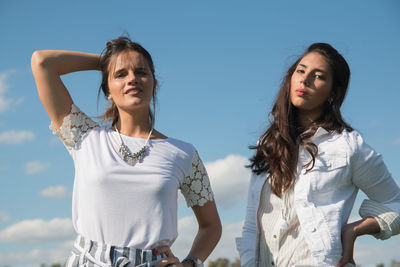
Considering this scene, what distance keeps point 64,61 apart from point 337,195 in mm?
2323

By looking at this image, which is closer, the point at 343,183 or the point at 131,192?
the point at 131,192

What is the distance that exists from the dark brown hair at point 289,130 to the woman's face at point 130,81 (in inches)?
43.1

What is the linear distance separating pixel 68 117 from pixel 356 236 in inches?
91.4

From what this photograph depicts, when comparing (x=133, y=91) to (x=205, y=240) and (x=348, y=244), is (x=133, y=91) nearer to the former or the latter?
(x=205, y=240)

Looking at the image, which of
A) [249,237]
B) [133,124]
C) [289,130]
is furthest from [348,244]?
[133,124]

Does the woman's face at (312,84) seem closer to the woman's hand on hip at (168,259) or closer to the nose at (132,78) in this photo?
the nose at (132,78)

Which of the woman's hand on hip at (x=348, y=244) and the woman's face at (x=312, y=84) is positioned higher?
the woman's face at (x=312, y=84)

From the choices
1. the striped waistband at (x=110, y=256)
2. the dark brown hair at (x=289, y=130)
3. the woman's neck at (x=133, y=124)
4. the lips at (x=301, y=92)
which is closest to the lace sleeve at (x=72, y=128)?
the woman's neck at (x=133, y=124)

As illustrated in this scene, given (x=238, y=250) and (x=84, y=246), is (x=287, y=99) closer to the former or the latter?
(x=238, y=250)

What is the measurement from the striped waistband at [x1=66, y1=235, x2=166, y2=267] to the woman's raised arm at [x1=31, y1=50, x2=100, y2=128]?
98 centimetres

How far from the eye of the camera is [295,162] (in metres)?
4.07

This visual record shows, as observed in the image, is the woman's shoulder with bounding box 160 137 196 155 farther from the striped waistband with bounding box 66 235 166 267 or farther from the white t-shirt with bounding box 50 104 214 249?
the striped waistband with bounding box 66 235 166 267

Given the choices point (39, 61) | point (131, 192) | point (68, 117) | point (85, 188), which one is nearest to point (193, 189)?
point (131, 192)

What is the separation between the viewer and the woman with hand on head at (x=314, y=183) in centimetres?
378
